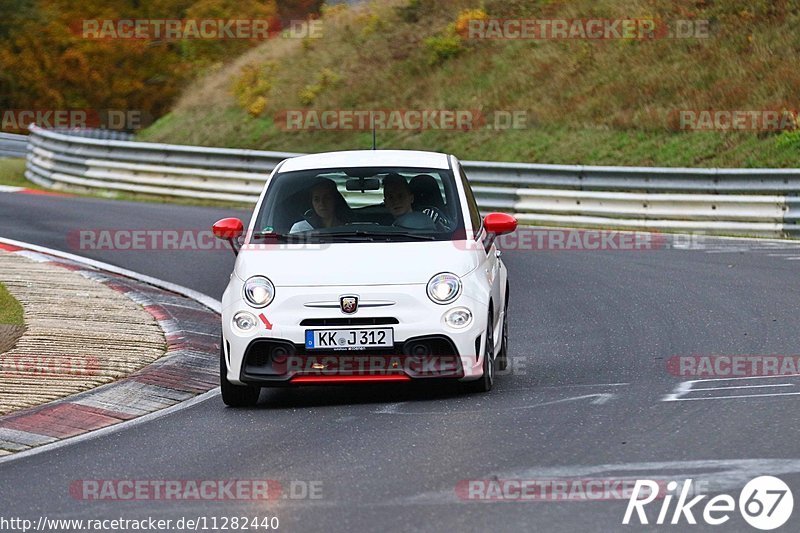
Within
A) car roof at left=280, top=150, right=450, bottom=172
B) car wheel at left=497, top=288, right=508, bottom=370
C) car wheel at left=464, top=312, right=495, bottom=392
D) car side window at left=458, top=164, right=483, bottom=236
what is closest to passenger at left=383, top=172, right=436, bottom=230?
car roof at left=280, top=150, right=450, bottom=172

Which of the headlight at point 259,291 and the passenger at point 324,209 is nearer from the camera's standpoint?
the headlight at point 259,291

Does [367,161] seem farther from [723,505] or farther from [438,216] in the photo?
[723,505]

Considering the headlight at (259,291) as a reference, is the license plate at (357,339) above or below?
below

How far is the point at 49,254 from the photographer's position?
17.5 metres

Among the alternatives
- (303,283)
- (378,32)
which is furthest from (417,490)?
(378,32)

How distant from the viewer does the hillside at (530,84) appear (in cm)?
2698

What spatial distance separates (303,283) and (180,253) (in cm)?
943

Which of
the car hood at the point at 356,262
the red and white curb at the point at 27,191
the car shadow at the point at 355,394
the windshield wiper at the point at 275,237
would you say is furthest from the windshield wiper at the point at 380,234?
the red and white curb at the point at 27,191

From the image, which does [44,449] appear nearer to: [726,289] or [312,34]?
[726,289]

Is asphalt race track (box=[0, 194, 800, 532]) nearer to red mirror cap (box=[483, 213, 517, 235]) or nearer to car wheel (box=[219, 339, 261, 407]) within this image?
car wheel (box=[219, 339, 261, 407])

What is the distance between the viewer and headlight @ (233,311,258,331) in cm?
899

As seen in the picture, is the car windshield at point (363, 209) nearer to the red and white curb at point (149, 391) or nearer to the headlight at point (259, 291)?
the headlight at point (259, 291)

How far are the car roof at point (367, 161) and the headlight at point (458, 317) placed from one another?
1570 mm

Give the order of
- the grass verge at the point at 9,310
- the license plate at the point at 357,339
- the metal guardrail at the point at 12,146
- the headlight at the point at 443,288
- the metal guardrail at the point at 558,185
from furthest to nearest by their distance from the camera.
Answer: the metal guardrail at the point at 12,146 < the metal guardrail at the point at 558,185 < the grass verge at the point at 9,310 < the headlight at the point at 443,288 < the license plate at the point at 357,339
